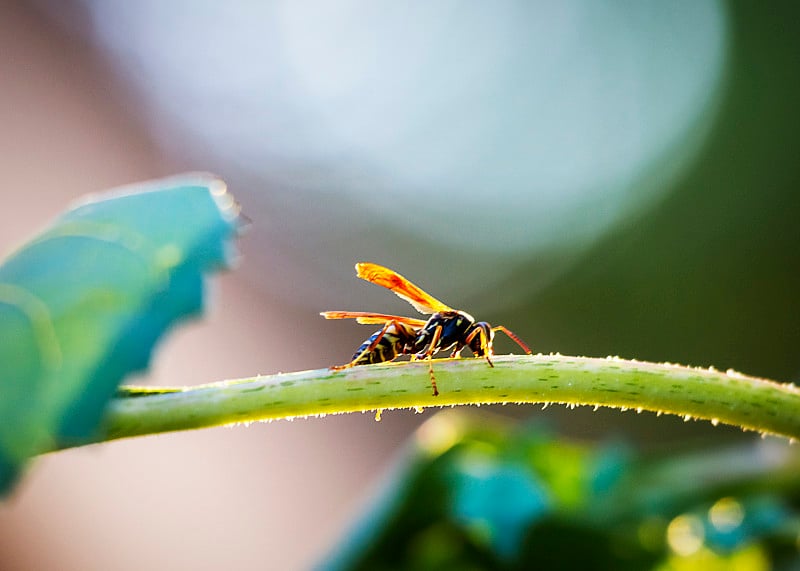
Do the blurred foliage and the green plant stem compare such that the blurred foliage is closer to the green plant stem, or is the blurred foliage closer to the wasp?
the wasp

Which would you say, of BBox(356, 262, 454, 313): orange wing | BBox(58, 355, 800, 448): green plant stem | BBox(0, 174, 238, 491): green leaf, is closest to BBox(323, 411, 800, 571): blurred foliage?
BBox(356, 262, 454, 313): orange wing

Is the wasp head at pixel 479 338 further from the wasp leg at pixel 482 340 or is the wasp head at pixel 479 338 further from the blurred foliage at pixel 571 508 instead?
the blurred foliage at pixel 571 508

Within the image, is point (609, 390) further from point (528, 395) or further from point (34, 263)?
point (34, 263)

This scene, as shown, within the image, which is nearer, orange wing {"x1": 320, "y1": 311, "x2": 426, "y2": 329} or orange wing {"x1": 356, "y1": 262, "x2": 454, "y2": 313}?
orange wing {"x1": 320, "y1": 311, "x2": 426, "y2": 329}

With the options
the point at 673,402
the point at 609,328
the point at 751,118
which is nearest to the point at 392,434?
the point at 609,328

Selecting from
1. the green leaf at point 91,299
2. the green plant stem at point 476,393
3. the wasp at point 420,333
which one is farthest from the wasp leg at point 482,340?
the green leaf at point 91,299
